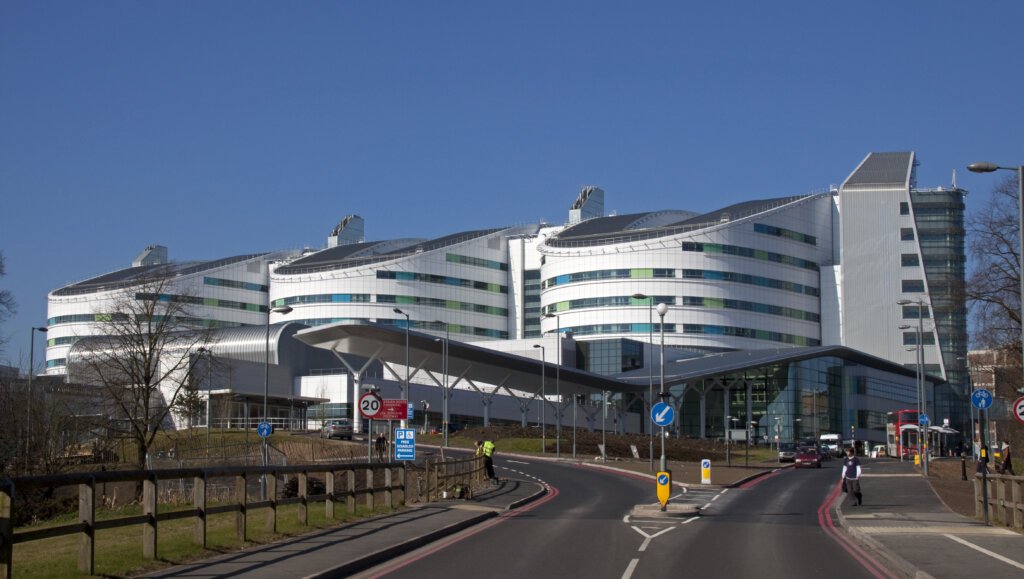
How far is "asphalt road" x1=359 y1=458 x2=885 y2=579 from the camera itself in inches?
711

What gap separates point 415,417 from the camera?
11088 centimetres

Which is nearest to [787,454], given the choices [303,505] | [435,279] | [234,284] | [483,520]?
[483,520]

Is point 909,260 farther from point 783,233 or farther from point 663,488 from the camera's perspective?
point 663,488

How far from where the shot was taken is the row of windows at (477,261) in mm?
160000

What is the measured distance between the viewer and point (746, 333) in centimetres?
14088

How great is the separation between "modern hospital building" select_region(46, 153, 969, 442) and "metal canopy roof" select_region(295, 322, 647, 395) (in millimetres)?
298

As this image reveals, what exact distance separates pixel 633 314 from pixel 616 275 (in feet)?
18.1

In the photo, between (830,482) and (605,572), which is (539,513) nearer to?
(605,572)

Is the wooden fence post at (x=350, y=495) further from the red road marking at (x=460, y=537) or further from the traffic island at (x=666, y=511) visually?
the traffic island at (x=666, y=511)

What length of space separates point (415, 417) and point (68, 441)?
63.9 m

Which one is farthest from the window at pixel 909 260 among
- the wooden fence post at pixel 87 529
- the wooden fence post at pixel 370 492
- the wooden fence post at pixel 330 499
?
the wooden fence post at pixel 87 529

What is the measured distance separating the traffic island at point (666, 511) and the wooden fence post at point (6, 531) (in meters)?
18.8

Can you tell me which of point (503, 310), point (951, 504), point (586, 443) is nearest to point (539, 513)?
point (951, 504)

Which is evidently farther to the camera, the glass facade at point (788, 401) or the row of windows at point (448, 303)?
the row of windows at point (448, 303)
